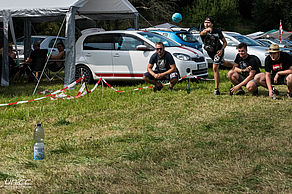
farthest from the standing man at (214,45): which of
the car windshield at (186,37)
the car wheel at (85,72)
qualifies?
the car windshield at (186,37)

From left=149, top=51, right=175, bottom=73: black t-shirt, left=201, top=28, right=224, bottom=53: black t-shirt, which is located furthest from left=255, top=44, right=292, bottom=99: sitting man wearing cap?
left=149, top=51, right=175, bottom=73: black t-shirt

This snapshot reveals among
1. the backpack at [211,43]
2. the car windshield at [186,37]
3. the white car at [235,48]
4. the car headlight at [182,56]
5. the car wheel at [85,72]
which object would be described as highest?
the backpack at [211,43]

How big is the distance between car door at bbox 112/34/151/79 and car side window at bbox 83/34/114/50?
0.75 ft

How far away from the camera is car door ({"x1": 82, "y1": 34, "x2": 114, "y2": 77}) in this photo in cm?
1205

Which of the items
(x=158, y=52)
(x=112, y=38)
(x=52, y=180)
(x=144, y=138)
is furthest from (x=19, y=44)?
(x=52, y=180)

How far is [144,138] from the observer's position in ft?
18.5

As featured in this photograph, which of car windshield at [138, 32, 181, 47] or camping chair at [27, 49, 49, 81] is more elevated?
car windshield at [138, 32, 181, 47]

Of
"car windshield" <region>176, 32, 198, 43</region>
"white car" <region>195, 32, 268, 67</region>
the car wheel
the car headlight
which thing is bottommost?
the car wheel

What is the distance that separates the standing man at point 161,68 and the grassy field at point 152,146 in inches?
50.7

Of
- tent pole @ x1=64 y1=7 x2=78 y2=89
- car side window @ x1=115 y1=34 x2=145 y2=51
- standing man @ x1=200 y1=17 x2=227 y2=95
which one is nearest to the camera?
standing man @ x1=200 y1=17 x2=227 y2=95

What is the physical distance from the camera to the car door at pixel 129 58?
11.6 m

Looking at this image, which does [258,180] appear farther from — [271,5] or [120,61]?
[271,5]

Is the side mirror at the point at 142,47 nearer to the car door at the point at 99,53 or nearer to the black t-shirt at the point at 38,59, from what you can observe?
the car door at the point at 99,53

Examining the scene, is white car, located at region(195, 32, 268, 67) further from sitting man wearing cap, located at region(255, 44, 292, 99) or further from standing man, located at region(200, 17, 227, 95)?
sitting man wearing cap, located at region(255, 44, 292, 99)
